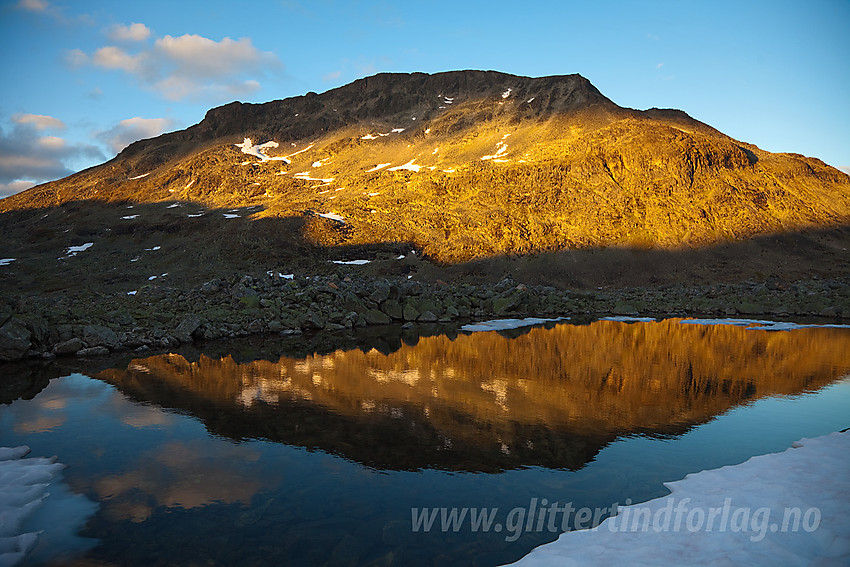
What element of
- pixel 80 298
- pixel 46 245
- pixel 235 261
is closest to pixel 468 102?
pixel 235 261

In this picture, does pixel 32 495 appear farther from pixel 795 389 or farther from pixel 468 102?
pixel 468 102

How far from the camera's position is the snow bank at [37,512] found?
7352 mm

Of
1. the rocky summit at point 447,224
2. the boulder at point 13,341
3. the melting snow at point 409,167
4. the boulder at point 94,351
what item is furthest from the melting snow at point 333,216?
the boulder at point 13,341

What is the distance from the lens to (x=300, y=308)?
3369 cm

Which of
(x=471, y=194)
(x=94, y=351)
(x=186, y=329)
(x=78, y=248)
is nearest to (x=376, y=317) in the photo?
(x=186, y=329)

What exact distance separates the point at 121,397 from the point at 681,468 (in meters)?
16.6

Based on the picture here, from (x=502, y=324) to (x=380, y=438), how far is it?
80.8ft

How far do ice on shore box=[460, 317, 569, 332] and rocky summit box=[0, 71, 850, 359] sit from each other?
400cm

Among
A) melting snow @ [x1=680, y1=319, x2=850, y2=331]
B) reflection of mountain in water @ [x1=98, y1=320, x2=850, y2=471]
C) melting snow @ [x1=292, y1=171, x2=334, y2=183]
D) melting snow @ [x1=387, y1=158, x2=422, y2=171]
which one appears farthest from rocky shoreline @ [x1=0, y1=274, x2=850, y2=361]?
melting snow @ [x1=292, y1=171, x2=334, y2=183]

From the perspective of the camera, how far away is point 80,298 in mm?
34250

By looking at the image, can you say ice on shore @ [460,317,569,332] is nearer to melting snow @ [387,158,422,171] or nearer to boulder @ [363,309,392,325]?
boulder @ [363,309,392,325]

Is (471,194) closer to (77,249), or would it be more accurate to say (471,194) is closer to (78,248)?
(77,249)

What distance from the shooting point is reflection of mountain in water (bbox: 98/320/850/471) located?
11969mm

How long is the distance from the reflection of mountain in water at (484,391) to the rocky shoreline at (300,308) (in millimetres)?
4649
